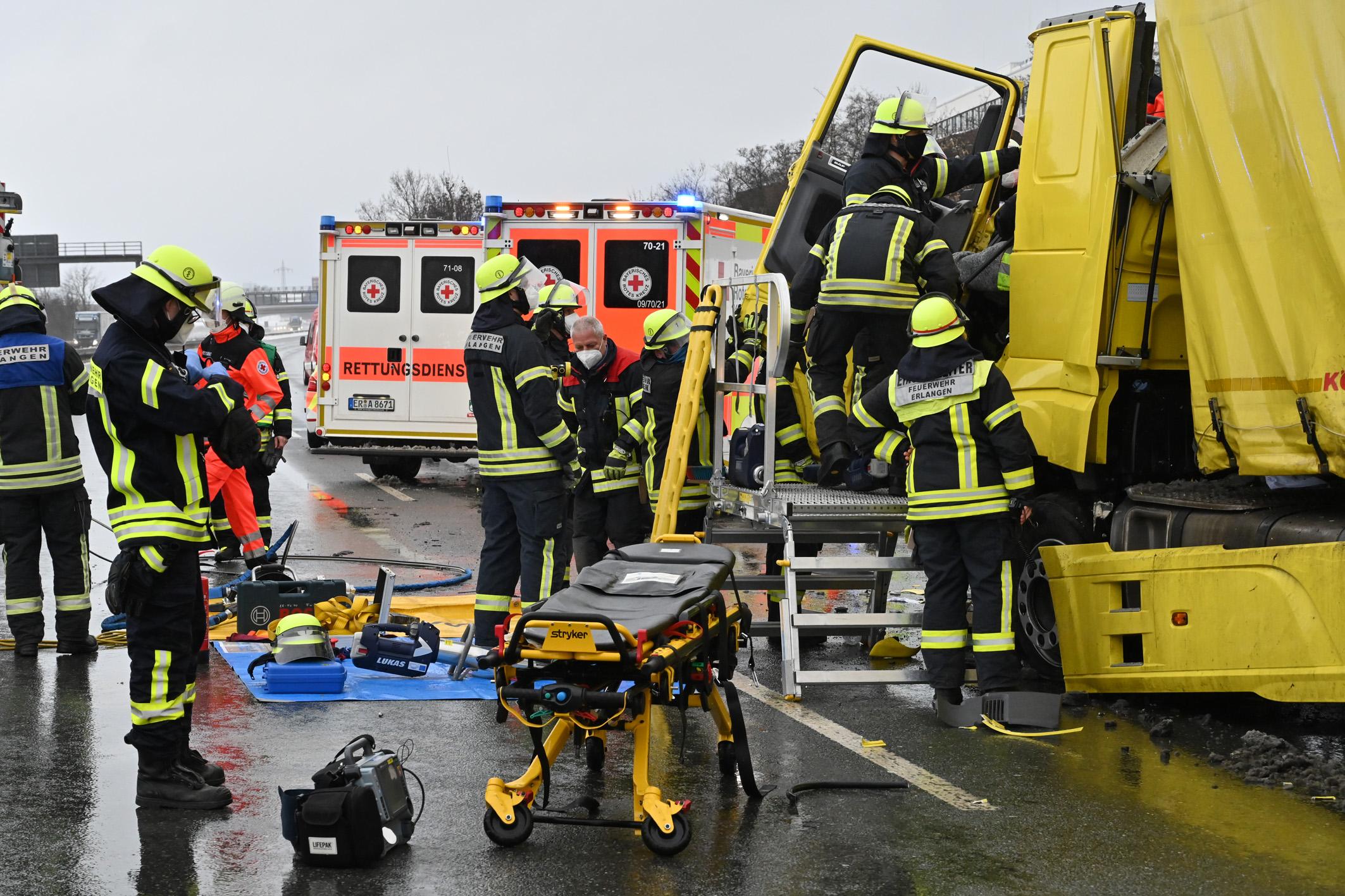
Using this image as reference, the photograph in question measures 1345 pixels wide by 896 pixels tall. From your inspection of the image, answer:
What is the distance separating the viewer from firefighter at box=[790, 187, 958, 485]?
23.8 feet

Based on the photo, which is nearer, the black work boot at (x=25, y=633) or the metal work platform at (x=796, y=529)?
the metal work platform at (x=796, y=529)

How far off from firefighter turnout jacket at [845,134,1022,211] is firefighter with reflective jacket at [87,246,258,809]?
3.53 m

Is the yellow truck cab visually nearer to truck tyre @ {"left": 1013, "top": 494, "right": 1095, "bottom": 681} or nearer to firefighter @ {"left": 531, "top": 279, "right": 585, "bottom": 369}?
truck tyre @ {"left": 1013, "top": 494, "right": 1095, "bottom": 681}

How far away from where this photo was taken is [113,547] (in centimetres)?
1201

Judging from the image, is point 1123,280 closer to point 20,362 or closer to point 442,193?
point 20,362

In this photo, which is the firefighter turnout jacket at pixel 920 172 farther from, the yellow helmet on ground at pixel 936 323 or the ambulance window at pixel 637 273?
the ambulance window at pixel 637 273

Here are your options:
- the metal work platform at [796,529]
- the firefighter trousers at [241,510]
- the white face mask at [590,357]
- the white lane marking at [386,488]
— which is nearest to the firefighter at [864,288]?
the metal work platform at [796,529]

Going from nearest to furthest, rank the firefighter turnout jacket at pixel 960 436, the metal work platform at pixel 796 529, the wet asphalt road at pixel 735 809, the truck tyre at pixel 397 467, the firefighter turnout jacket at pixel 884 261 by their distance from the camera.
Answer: the wet asphalt road at pixel 735 809
the firefighter turnout jacket at pixel 960 436
the metal work platform at pixel 796 529
the firefighter turnout jacket at pixel 884 261
the truck tyre at pixel 397 467

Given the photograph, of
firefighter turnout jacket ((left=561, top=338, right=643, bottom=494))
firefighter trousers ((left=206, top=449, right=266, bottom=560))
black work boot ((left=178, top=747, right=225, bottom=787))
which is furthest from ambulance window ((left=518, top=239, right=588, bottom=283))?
black work boot ((left=178, top=747, right=225, bottom=787))

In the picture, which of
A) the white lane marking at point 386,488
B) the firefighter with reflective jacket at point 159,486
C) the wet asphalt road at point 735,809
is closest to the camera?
the wet asphalt road at point 735,809

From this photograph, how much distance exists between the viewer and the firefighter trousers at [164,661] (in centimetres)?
524

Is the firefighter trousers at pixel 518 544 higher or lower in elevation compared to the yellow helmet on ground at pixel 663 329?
lower

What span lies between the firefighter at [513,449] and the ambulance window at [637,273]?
291 inches

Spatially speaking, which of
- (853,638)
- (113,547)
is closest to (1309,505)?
(853,638)
